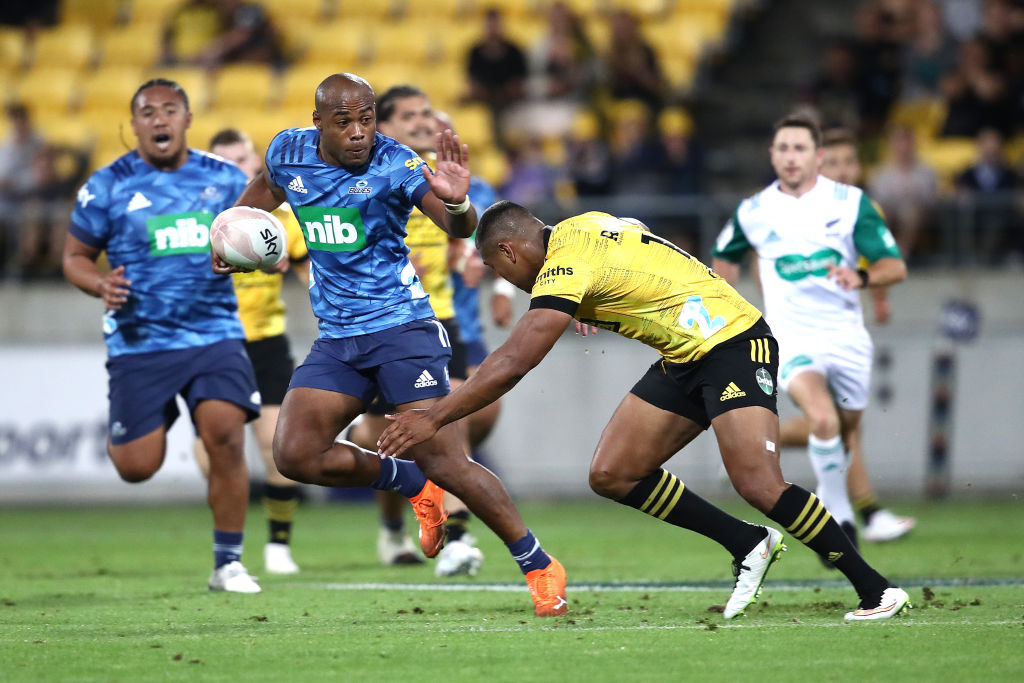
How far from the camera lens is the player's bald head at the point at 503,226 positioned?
6.57 m

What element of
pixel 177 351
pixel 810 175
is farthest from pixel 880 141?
pixel 177 351

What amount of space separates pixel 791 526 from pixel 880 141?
35.6 feet

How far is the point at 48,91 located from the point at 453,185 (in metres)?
13.8

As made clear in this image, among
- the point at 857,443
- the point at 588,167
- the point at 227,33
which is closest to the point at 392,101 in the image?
the point at 857,443

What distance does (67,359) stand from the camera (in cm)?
1487

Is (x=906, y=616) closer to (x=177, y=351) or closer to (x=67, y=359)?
(x=177, y=351)

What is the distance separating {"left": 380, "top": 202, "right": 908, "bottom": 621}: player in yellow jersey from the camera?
20.6ft

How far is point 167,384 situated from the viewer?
8453 mm

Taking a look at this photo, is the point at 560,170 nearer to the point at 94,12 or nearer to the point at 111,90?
the point at 111,90

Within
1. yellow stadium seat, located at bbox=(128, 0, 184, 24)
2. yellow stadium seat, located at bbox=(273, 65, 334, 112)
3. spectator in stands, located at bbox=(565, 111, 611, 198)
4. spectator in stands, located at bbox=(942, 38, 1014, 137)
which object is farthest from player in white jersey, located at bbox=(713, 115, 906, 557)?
yellow stadium seat, located at bbox=(128, 0, 184, 24)

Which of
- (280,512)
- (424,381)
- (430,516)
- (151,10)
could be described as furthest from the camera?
(151,10)

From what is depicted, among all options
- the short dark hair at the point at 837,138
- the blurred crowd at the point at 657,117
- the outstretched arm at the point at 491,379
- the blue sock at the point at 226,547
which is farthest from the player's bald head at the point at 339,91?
the blurred crowd at the point at 657,117

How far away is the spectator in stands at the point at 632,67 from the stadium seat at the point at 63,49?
7.18 metres

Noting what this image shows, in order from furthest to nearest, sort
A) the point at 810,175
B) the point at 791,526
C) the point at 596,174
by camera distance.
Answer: the point at 596,174
the point at 810,175
the point at 791,526
